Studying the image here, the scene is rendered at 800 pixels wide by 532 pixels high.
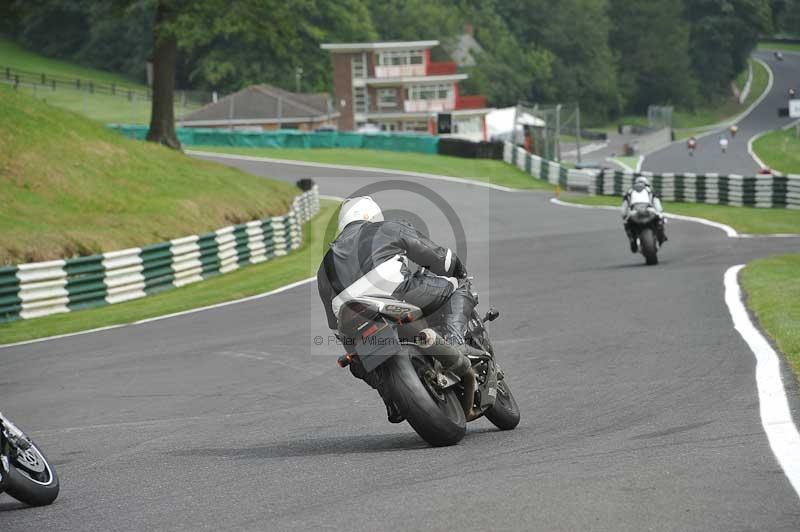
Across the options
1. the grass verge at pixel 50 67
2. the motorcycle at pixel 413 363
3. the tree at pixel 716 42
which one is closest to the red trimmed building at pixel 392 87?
the grass verge at pixel 50 67

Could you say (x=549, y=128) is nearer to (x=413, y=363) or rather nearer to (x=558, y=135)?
(x=558, y=135)

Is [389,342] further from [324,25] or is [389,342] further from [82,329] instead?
[324,25]

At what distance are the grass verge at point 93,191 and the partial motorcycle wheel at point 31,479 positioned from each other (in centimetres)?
1582

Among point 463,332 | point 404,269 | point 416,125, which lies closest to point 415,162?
point 416,125

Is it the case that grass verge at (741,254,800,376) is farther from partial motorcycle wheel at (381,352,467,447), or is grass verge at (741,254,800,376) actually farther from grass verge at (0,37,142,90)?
grass verge at (0,37,142,90)

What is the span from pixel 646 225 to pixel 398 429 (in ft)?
43.1

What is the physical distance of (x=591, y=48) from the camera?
141375 millimetres

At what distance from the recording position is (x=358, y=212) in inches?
309

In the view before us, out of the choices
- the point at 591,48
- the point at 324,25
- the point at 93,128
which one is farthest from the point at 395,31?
the point at 93,128

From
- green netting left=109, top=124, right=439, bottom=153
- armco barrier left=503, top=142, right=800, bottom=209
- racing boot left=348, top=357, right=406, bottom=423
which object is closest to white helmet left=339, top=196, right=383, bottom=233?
racing boot left=348, top=357, right=406, bottom=423

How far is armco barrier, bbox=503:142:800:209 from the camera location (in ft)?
119

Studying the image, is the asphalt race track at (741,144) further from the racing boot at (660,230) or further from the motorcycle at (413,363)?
the motorcycle at (413,363)

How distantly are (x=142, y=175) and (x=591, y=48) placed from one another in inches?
4526

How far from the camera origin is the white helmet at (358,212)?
25.7 feet
